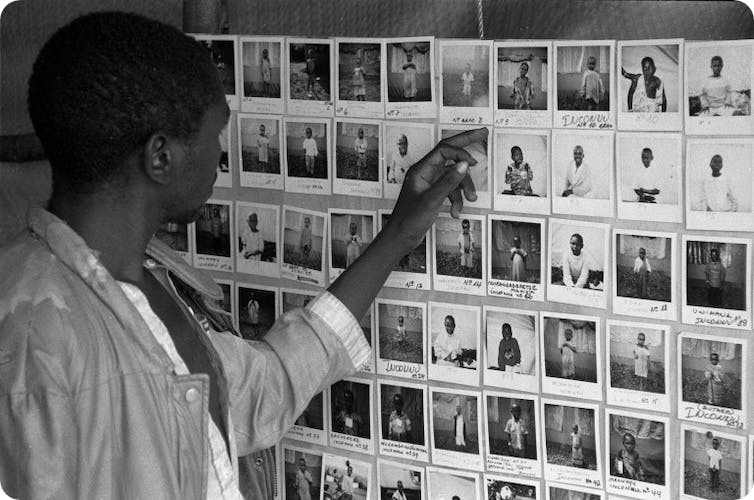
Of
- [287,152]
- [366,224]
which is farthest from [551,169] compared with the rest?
[287,152]

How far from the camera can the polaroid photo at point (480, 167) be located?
4.27ft

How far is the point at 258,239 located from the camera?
1.54 metres

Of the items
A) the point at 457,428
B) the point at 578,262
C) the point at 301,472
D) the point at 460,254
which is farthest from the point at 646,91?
the point at 301,472

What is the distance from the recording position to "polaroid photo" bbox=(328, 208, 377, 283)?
1424 millimetres

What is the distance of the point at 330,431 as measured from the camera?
1.52 metres

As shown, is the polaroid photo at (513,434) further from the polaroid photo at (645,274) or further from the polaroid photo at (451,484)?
the polaroid photo at (645,274)

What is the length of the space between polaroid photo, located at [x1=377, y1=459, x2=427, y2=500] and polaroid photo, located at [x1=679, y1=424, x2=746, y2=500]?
0.39 metres

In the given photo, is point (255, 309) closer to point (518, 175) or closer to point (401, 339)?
point (401, 339)

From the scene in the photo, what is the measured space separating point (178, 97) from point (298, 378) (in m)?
0.47

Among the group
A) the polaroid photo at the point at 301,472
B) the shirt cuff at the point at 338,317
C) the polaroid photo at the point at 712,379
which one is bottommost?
the polaroid photo at the point at 301,472

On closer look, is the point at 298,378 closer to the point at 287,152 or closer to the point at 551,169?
the point at 287,152

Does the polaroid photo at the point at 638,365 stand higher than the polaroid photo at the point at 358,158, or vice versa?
the polaroid photo at the point at 358,158

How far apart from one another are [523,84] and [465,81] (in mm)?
83

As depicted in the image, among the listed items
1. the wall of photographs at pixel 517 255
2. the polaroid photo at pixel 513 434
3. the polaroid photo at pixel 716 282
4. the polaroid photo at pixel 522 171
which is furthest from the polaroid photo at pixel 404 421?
the polaroid photo at pixel 716 282
